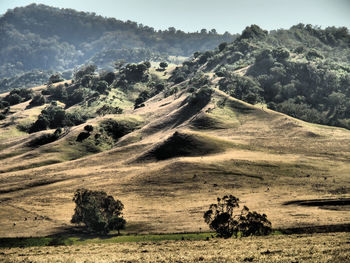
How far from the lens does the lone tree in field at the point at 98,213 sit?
3472 inches

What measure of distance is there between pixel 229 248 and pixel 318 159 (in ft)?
242

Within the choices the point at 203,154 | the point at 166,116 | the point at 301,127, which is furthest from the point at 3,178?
the point at 301,127

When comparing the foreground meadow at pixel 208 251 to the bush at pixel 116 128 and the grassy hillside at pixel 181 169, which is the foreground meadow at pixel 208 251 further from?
the bush at pixel 116 128

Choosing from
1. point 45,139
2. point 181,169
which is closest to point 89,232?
point 181,169

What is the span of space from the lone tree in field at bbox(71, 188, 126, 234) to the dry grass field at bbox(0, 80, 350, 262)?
2.73m

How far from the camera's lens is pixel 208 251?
192 ft

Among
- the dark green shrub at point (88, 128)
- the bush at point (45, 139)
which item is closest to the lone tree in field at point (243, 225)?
the dark green shrub at point (88, 128)

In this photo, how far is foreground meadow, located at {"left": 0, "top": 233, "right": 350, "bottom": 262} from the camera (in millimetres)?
50672

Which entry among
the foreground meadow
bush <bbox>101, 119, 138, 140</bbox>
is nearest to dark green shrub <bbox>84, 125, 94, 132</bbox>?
bush <bbox>101, 119, 138, 140</bbox>

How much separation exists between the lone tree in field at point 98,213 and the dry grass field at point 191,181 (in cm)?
273

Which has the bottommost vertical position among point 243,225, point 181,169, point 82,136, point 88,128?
point 243,225

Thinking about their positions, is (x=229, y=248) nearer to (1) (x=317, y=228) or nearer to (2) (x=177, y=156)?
(1) (x=317, y=228)

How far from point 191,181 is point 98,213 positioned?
3149 cm

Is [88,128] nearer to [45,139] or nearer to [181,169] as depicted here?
[45,139]
